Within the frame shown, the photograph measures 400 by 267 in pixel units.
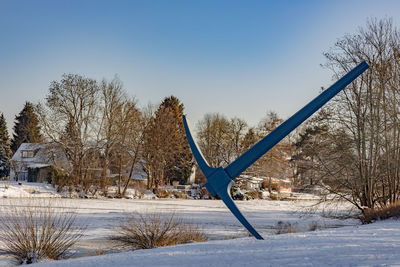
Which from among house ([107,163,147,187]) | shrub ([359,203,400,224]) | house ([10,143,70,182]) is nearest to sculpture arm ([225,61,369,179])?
shrub ([359,203,400,224])

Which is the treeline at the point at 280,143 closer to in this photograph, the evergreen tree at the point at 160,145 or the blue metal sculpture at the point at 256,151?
the evergreen tree at the point at 160,145

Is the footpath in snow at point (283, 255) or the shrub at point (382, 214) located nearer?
the footpath in snow at point (283, 255)

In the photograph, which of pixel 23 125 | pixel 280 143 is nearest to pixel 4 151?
pixel 23 125

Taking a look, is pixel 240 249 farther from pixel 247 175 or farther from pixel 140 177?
pixel 140 177

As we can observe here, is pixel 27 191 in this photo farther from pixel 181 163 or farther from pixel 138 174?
pixel 181 163

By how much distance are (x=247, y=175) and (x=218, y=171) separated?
28.0 metres

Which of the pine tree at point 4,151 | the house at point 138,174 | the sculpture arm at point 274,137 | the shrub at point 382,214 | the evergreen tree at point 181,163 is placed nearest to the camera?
the sculpture arm at point 274,137

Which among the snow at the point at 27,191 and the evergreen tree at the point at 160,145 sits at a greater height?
the evergreen tree at the point at 160,145

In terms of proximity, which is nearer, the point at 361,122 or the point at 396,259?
the point at 396,259

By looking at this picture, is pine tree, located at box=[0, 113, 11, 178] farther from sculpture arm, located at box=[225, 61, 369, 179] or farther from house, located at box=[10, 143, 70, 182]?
sculpture arm, located at box=[225, 61, 369, 179]

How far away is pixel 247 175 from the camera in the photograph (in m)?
33.6

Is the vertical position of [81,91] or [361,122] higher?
[81,91]


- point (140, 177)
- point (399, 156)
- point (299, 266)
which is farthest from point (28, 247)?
point (140, 177)

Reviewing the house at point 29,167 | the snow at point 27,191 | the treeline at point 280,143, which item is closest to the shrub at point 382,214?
the treeline at point 280,143
